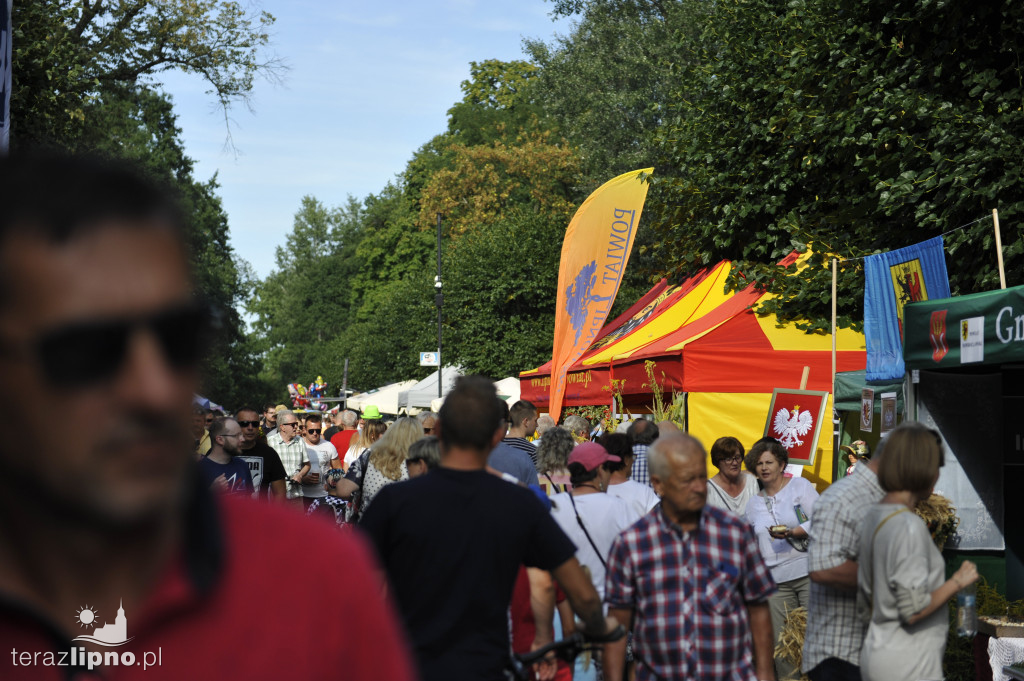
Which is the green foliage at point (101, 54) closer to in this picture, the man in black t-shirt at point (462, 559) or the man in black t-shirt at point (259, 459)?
the man in black t-shirt at point (259, 459)

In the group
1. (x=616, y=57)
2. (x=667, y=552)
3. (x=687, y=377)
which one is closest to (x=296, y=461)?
(x=687, y=377)

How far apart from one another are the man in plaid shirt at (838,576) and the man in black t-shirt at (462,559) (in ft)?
5.81

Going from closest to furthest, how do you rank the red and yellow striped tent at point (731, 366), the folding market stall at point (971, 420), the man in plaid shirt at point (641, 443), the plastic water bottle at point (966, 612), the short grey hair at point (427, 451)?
the plastic water bottle at point (966, 612) < the short grey hair at point (427, 451) < the folding market stall at point (971, 420) < the man in plaid shirt at point (641, 443) < the red and yellow striped tent at point (731, 366)

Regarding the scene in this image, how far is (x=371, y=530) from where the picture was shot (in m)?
4.04

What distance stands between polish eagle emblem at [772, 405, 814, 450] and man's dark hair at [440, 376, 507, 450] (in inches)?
276

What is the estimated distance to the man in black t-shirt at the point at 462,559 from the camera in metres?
3.96

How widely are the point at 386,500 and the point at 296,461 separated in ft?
27.8

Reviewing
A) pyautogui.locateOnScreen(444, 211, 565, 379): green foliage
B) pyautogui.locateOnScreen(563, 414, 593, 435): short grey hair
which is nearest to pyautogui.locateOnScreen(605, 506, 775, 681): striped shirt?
pyautogui.locateOnScreen(563, 414, 593, 435): short grey hair

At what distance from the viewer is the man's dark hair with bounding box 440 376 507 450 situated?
4.23m

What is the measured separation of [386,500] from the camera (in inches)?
161

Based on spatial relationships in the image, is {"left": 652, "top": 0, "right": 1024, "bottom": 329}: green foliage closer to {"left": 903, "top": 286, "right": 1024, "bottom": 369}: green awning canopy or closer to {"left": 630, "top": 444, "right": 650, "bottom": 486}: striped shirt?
{"left": 903, "top": 286, "right": 1024, "bottom": 369}: green awning canopy

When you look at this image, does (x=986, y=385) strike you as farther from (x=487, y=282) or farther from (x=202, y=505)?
(x=487, y=282)

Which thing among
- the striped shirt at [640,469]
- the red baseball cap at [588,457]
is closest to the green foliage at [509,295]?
the striped shirt at [640,469]

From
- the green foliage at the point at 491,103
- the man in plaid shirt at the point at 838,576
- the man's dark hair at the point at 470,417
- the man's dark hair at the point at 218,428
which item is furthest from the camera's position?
the green foliage at the point at 491,103
